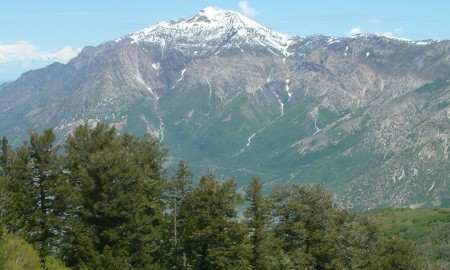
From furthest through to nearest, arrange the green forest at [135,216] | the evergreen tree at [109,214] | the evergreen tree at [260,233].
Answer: the evergreen tree at [260,233]
the green forest at [135,216]
the evergreen tree at [109,214]

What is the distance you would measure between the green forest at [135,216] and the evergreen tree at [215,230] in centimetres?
11

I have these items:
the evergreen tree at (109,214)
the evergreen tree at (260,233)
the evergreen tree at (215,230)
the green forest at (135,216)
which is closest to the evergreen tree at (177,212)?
the green forest at (135,216)

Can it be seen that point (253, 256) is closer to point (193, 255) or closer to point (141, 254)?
point (193, 255)

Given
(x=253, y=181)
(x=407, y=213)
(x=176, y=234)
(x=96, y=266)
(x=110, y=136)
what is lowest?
(x=96, y=266)

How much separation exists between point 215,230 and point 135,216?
27.4 feet

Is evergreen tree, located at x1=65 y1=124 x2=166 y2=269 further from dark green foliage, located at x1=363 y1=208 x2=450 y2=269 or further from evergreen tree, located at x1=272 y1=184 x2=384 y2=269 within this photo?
dark green foliage, located at x1=363 y1=208 x2=450 y2=269

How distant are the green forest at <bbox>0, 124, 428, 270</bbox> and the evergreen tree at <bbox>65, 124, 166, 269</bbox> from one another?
0.10 meters

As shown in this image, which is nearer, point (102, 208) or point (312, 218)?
point (102, 208)

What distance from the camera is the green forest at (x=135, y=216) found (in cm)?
5603

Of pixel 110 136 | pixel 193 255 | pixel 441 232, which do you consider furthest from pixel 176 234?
pixel 441 232

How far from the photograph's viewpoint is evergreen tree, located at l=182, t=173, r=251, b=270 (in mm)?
56969

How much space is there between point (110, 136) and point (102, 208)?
10318 millimetres

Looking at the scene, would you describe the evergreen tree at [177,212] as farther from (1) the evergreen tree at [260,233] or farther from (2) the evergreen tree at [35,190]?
(2) the evergreen tree at [35,190]

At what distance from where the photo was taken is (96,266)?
5444 cm
